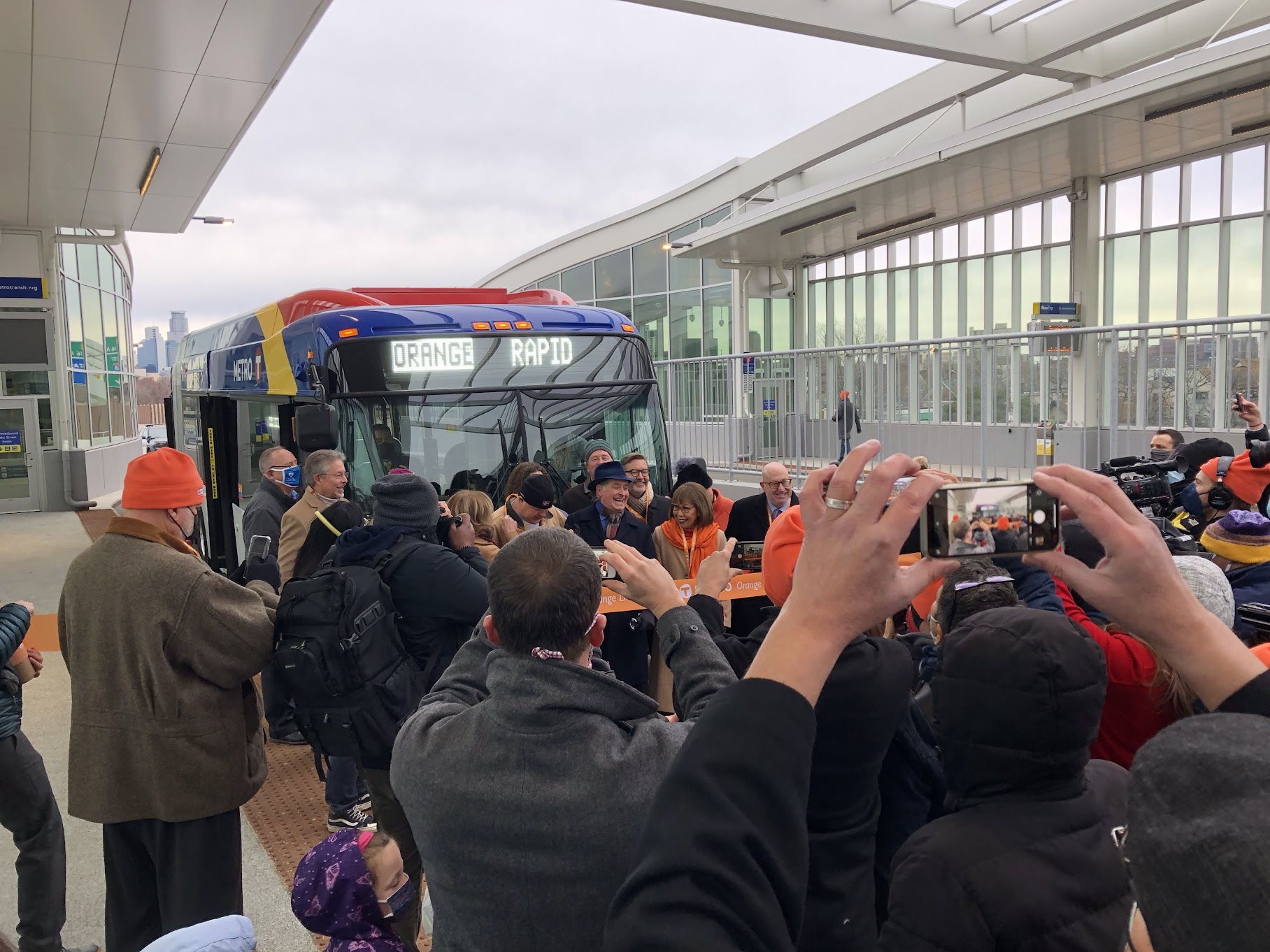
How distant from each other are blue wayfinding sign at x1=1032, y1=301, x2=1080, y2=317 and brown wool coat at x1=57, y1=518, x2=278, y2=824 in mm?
17627

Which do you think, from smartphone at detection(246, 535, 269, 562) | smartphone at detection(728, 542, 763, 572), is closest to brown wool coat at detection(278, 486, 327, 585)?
smartphone at detection(246, 535, 269, 562)

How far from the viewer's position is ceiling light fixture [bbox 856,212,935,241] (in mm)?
19625

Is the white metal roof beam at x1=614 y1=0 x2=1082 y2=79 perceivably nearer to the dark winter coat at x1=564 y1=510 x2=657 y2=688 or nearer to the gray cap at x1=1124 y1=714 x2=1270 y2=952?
the dark winter coat at x1=564 y1=510 x2=657 y2=688

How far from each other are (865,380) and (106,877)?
774cm

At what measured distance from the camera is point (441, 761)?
5.96 feet

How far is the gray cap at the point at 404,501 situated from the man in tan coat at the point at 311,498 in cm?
213

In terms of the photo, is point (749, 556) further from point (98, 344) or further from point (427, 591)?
point (98, 344)

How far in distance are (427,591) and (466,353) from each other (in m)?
3.54

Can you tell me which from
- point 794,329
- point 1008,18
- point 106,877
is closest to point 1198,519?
point 106,877

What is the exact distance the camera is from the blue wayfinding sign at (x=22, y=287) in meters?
18.3

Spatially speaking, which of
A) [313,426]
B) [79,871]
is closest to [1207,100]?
[313,426]

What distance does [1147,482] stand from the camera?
4.00 meters

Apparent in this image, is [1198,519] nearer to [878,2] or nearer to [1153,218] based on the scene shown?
[878,2]

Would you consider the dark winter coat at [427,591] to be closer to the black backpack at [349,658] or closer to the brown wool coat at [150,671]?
the black backpack at [349,658]
